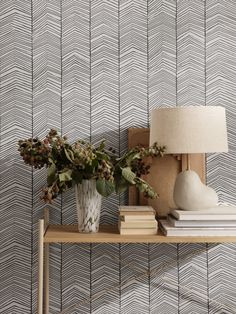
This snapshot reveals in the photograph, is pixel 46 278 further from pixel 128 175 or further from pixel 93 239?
pixel 128 175

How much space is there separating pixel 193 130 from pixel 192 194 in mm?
242

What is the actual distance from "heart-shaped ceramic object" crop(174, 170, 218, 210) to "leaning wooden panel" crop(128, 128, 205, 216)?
178 mm

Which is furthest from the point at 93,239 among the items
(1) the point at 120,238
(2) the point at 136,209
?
(2) the point at 136,209

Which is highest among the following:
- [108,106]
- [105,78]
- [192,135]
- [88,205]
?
[105,78]

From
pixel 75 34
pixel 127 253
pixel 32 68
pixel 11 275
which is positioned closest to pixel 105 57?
pixel 75 34

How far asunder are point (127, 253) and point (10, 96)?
0.81m

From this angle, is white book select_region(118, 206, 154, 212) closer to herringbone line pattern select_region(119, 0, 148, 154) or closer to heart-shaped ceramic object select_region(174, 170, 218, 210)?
heart-shaped ceramic object select_region(174, 170, 218, 210)

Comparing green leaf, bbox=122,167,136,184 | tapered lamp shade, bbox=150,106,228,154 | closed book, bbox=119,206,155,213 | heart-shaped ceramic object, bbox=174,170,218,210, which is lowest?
closed book, bbox=119,206,155,213

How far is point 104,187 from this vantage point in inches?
75.2

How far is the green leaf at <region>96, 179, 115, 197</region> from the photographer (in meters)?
1.91

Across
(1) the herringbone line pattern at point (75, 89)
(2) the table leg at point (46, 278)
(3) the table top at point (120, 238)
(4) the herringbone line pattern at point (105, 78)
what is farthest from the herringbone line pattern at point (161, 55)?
(2) the table leg at point (46, 278)

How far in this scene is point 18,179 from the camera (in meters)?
2.22

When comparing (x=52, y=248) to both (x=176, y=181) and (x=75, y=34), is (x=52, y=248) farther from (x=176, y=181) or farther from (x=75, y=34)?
(x=75, y=34)

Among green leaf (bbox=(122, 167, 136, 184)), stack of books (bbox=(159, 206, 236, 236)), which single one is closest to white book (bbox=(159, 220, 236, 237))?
stack of books (bbox=(159, 206, 236, 236))
